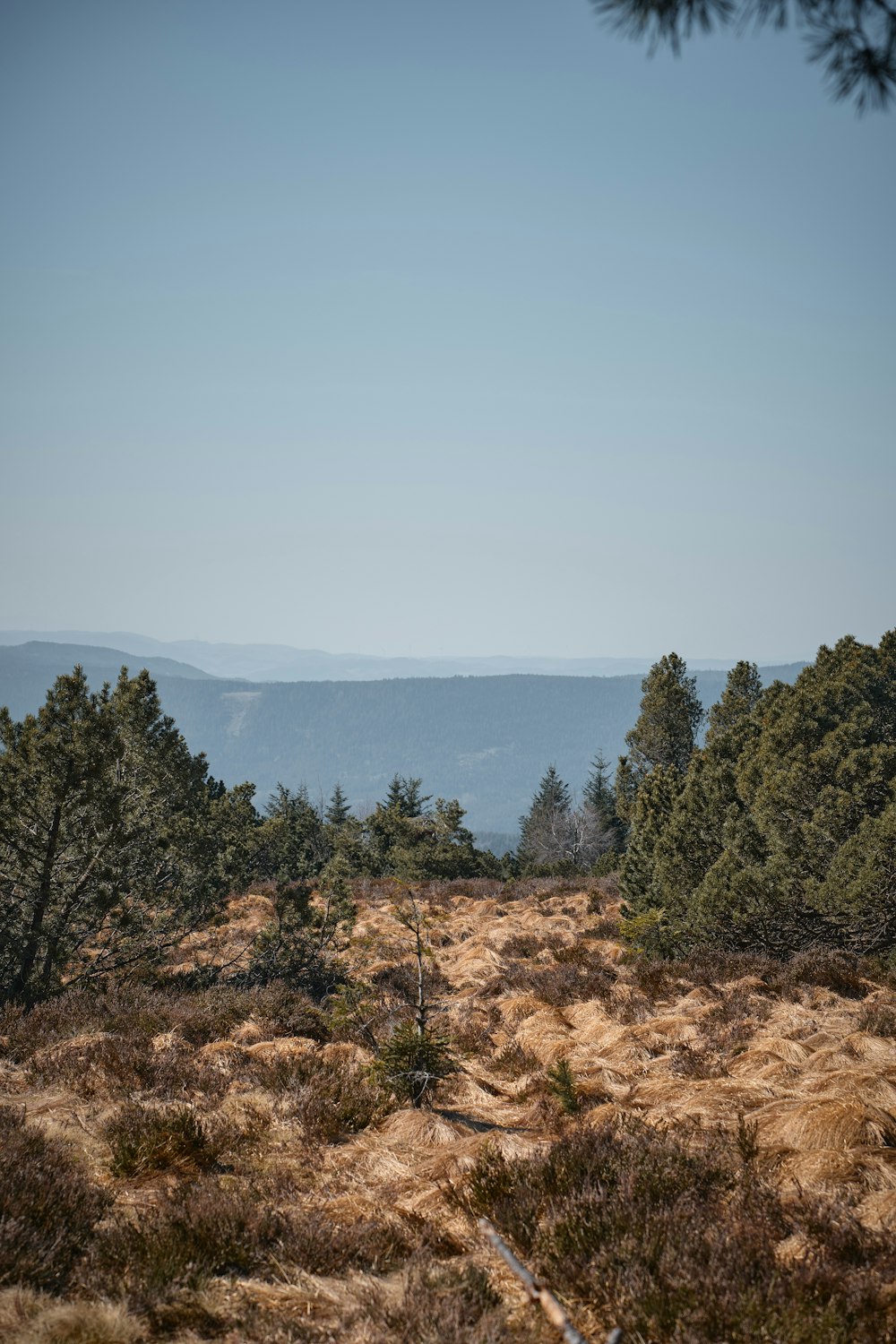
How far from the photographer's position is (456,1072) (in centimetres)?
888

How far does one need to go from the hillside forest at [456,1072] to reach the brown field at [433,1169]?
0.03 metres

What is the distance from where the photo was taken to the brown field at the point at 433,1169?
144 inches

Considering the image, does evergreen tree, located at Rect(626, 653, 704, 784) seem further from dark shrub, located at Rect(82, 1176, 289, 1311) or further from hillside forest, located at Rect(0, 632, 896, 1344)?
dark shrub, located at Rect(82, 1176, 289, 1311)

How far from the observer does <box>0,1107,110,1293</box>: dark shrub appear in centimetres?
389

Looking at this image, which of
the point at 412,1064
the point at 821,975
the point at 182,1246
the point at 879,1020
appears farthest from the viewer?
the point at 821,975

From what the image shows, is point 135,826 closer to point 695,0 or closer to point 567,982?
point 567,982

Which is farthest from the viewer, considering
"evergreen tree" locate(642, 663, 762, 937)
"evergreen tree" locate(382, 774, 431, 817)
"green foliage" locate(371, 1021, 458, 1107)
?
"evergreen tree" locate(382, 774, 431, 817)

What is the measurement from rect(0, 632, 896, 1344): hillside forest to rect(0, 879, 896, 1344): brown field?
29mm

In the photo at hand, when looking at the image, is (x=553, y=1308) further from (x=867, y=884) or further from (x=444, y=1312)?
(x=867, y=884)

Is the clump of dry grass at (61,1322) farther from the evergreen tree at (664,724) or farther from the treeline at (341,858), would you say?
the evergreen tree at (664,724)

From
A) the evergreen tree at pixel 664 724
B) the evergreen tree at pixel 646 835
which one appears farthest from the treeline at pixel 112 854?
the evergreen tree at pixel 664 724

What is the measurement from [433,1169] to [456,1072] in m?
3.23

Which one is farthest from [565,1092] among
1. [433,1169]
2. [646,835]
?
[646,835]

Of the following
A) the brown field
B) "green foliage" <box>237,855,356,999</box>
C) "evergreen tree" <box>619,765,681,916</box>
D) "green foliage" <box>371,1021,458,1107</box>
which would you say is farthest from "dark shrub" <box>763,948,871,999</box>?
"green foliage" <box>237,855,356,999</box>
